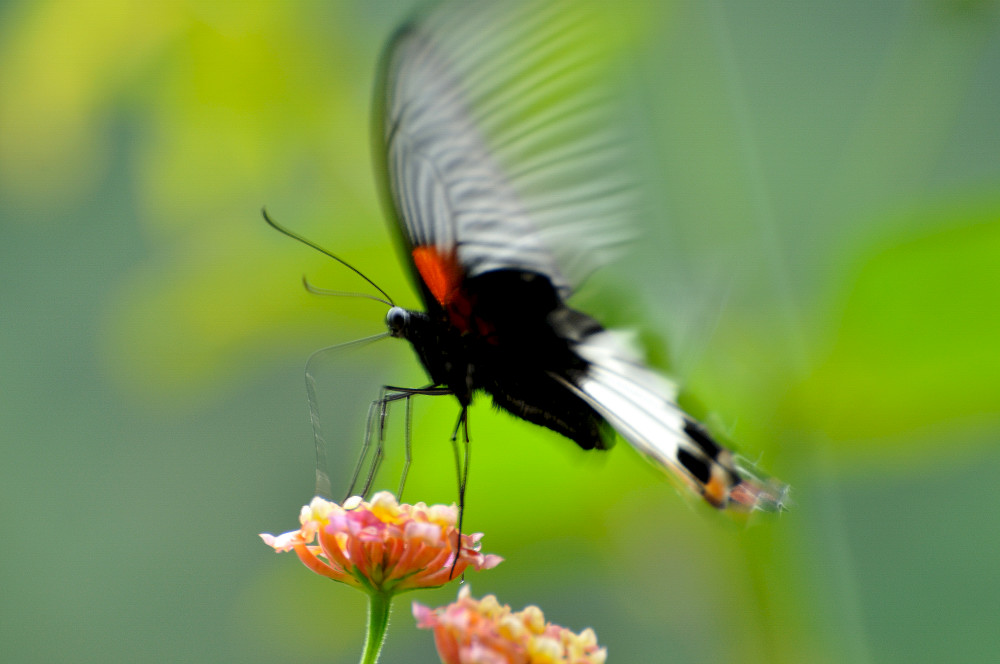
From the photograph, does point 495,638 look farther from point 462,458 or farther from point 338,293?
point 338,293

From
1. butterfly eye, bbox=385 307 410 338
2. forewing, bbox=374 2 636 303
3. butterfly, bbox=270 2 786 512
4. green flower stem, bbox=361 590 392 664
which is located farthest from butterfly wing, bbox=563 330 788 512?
green flower stem, bbox=361 590 392 664

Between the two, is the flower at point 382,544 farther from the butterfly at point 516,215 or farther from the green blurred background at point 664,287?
the butterfly at point 516,215

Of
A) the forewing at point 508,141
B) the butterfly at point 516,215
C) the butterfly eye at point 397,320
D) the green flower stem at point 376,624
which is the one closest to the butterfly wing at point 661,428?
the butterfly at point 516,215

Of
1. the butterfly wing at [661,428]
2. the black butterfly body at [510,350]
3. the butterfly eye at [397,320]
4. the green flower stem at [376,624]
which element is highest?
the butterfly eye at [397,320]

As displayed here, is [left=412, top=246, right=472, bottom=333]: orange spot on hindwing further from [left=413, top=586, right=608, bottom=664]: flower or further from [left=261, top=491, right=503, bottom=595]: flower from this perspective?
[left=413, top=586, right=608, bottom=664]: flower

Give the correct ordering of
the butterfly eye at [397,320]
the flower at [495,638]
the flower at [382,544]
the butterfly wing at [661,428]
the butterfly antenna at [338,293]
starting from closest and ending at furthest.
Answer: the flower at [495,638] → the flower at [382,544] → the butterfly wing at [661,428] → the butterfly eye at [397,320] → the butterfly antenna at [338,293]

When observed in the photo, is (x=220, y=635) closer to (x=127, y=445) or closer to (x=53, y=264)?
(x=127, y=445)

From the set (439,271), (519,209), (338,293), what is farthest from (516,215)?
(338,293)

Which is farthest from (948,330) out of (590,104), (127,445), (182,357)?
(127,445)
